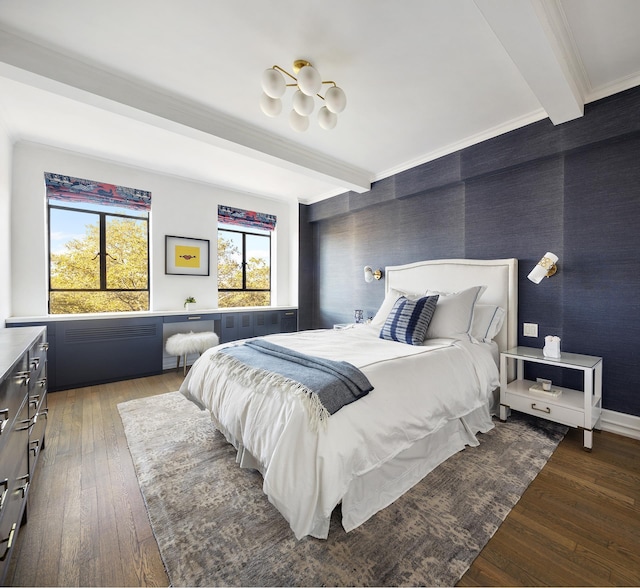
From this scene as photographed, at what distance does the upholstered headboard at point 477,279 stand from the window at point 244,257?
100 inches

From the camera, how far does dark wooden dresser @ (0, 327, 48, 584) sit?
3.44 feet

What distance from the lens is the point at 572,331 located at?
8.60 feet

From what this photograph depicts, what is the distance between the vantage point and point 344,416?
1465mm

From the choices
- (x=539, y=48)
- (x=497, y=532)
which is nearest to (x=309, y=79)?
(x=539, y=48)

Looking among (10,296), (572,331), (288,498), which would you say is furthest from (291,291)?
(288,498)

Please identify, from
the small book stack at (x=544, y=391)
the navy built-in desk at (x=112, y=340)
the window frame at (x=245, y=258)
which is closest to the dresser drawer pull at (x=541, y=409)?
the small book stack at (x=544, y=391)

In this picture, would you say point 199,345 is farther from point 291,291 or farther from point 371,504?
point 371,504

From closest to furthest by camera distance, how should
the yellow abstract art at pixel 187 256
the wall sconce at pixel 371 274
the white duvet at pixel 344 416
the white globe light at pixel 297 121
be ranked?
the white duvet at pixel 344 416 → the white globe light at pixel 297 121 → the wall sconce at pixel 371 274 → the yellow abstract art at pixel 187 256

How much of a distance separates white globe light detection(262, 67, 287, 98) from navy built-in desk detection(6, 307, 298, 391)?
10.1 feet

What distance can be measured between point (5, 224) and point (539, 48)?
462 cm

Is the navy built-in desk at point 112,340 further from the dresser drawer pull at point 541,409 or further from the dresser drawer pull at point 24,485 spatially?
the dresser drawer pull at point 541,409

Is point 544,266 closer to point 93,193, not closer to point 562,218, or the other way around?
point 562,218

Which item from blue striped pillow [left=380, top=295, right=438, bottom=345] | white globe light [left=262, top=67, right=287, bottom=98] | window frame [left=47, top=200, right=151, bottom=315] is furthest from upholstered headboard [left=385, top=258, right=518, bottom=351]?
window frame [left=47, top=200, right=151, bottom=315]

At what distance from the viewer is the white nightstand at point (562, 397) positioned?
2145 millimetres
